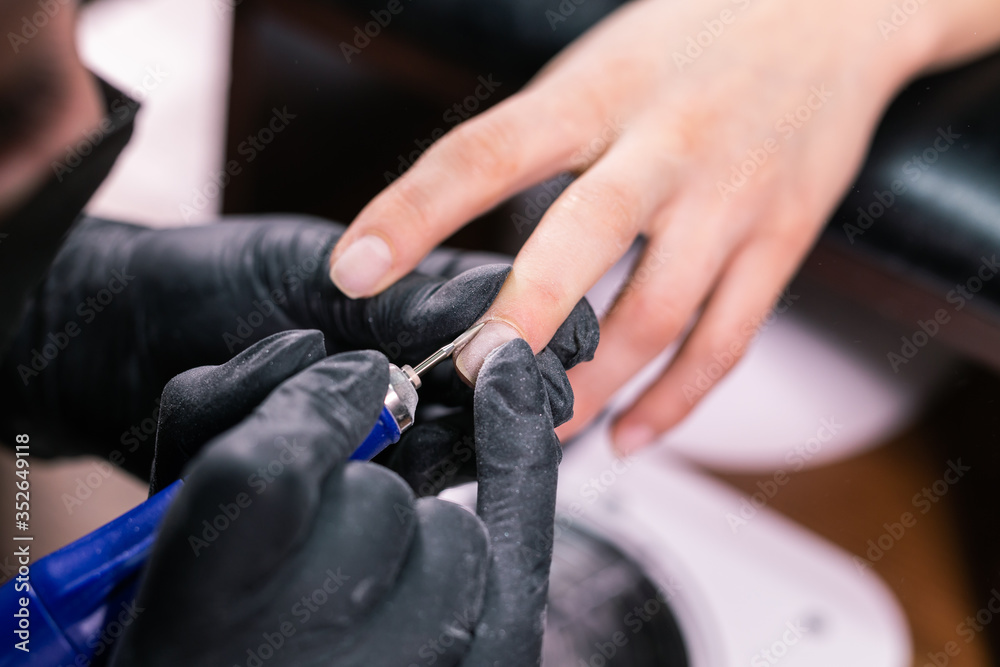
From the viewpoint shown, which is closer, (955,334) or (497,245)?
(955,334)

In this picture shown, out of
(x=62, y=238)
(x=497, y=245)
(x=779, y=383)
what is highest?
(x=62, y=238)

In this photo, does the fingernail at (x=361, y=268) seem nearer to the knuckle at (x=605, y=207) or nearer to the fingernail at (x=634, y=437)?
the knuckle at (x=605, y=207)

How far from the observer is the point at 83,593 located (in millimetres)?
242

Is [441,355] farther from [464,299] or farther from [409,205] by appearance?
[409,205]

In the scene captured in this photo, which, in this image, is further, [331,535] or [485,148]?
[485,148]

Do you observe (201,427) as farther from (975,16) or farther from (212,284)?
(975,16)

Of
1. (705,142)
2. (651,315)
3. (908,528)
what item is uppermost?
(705,142)

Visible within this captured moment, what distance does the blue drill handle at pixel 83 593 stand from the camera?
0.77 feet

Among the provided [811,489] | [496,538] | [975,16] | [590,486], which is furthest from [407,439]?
[975,16]

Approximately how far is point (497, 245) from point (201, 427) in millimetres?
438

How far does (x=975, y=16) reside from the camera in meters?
0.50

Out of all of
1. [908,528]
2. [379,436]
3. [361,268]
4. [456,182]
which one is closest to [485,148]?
[456,182]

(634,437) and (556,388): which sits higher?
(556,388)

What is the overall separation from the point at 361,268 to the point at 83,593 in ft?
0.68
